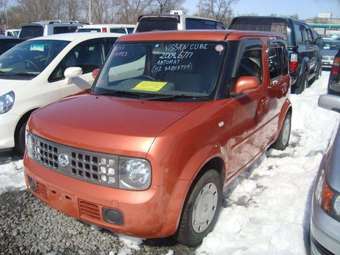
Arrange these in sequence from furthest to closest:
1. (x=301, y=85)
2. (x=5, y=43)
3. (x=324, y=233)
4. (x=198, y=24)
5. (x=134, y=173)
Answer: (x=198, y=24) < (x=301, y=85) < (x=5, y=43) < (x=134, y=173) < (x=324, y=233)

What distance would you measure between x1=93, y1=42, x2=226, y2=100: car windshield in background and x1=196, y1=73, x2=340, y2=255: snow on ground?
1.28 metres

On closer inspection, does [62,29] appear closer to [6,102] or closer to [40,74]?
[40,74]

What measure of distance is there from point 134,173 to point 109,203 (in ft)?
0.95

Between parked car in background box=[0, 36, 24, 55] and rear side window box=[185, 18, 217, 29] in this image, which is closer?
parked car in background box=[0, 36, 24, 55]

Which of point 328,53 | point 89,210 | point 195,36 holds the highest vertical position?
point 195,36

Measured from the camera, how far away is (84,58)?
676 centimetres

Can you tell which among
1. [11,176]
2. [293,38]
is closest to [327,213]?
[11,176]

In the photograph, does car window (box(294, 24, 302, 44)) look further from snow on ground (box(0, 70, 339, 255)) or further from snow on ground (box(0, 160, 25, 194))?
snow on ground (box(0, 160, 25, 194))

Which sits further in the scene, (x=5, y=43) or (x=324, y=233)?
(x=5, y=43)

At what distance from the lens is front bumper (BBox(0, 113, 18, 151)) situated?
539 centimetres

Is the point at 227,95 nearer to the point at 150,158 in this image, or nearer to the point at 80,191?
the point at 150,158

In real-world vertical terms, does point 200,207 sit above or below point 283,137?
above

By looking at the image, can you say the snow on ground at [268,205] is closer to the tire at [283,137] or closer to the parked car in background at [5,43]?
the tire at [283,137]

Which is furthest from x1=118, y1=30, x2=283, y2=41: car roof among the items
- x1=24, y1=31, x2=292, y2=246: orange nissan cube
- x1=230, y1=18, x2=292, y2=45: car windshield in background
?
x1=230, y1=18, x2=292, y2=45: car windshield in background
